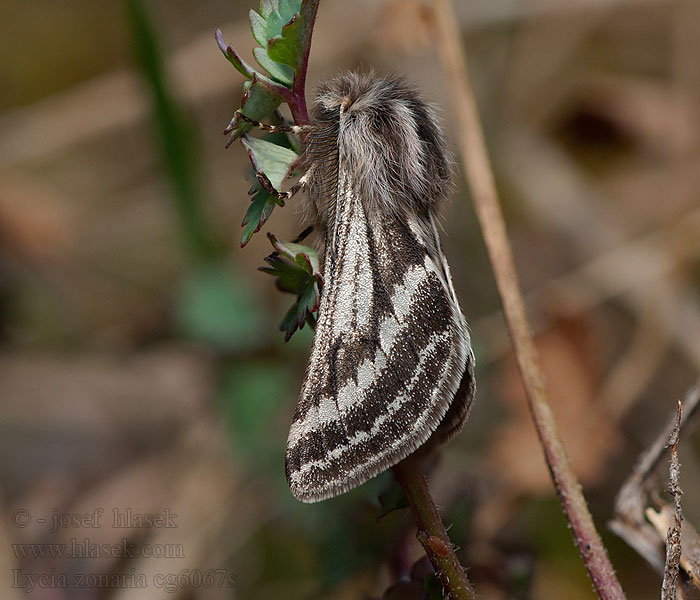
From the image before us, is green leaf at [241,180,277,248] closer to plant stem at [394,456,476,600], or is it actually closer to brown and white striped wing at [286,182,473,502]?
brown and white striped wing at [286,182,473,502]

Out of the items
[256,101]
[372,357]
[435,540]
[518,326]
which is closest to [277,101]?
[256,101]

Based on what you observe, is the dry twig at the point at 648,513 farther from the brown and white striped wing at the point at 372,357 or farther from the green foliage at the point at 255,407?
the green foliage at the point at 255,407

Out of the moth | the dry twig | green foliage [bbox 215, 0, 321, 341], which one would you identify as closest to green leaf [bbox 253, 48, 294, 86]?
green foliage [bbox 215, 0, 321, 341]

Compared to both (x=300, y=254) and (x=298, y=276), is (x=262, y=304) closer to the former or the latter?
(x=298, y=276)

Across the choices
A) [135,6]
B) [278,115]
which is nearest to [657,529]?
[278,115]

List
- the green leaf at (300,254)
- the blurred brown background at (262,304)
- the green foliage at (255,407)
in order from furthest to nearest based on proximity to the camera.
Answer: the green foliage at (255,407) → the blurred brown background at (262,304) → the green leaf at (300,254)

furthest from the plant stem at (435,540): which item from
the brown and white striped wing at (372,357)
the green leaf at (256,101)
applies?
the green leaf at (256,101)
